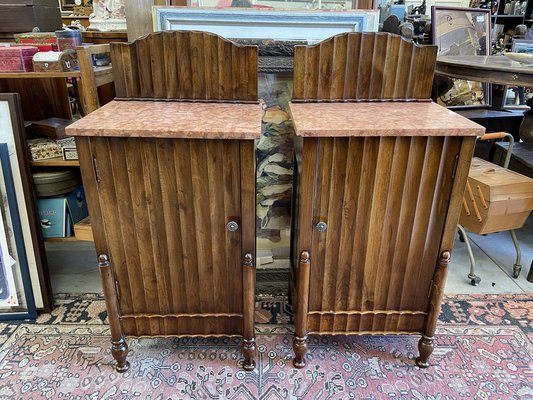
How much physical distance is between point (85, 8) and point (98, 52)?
16.4ft

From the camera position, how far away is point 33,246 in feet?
5.36

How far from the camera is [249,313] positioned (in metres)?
1.37

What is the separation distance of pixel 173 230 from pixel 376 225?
64cm

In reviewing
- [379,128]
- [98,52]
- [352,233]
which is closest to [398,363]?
[352,233]

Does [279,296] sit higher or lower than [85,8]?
lower

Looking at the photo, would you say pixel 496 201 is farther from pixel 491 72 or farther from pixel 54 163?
pixel 54 163

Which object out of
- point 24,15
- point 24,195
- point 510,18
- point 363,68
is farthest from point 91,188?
point 510,18

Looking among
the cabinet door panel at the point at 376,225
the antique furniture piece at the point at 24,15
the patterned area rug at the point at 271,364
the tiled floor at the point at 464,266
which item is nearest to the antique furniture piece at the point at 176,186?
the patterned area rug at the point at 271,364

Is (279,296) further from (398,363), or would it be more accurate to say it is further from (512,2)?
(512,2)

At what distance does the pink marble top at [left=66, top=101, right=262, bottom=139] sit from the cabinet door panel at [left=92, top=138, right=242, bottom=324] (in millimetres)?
49

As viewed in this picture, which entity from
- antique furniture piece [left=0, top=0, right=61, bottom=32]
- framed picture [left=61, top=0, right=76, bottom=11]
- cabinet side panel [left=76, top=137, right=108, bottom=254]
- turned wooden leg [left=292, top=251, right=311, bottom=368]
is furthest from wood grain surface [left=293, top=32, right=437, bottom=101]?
framed picture [left=61, top=0, right=76, bottom=11]

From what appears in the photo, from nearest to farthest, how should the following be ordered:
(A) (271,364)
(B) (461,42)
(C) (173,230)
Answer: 1. (C) (173,230)
2. (A) (271,364)
3. (B) (461,42)

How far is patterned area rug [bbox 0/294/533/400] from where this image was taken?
137 centimetres

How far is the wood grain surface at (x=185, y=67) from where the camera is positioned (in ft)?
4.46
